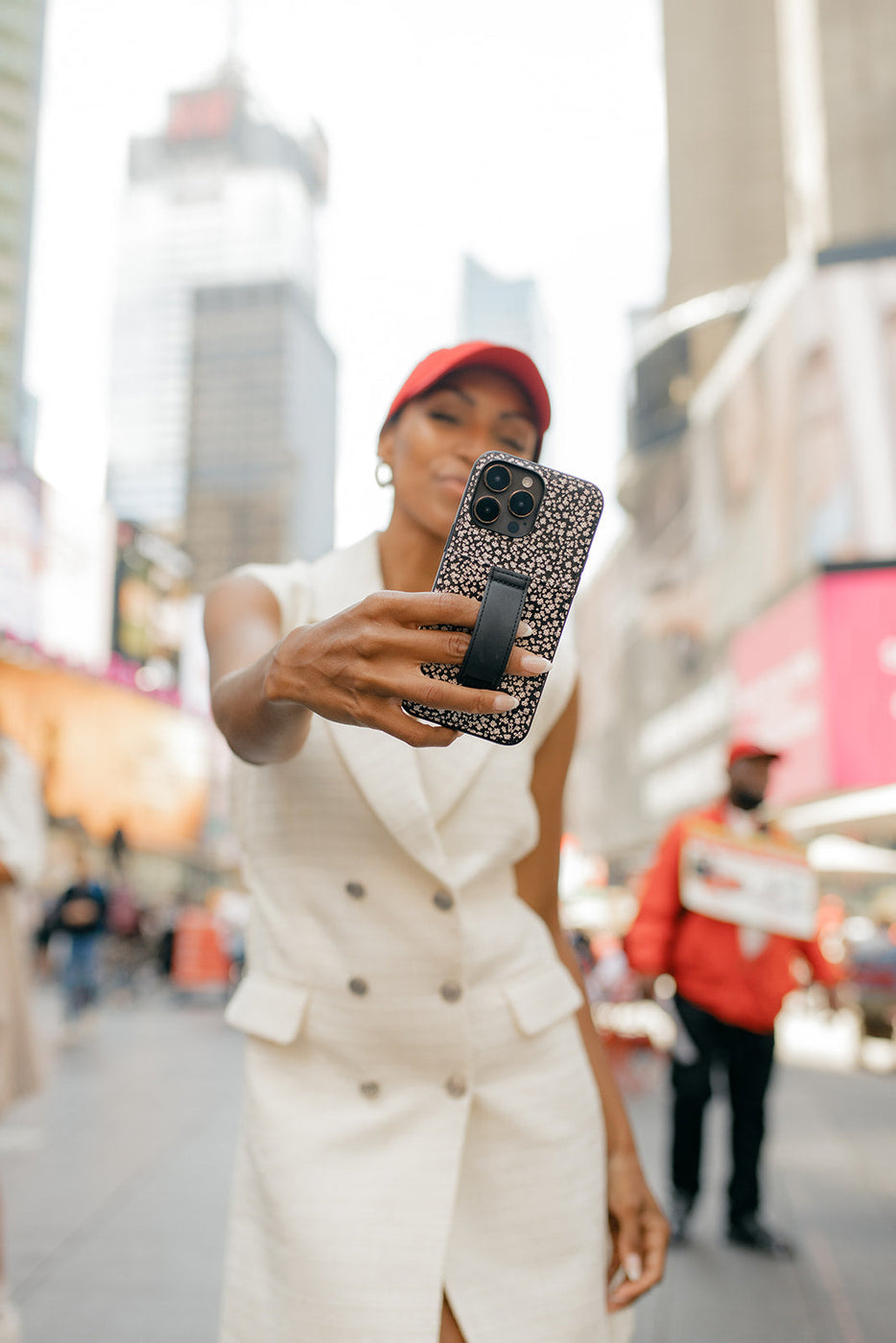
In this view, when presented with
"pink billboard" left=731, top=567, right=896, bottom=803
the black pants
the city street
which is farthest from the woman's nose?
"pink billboard" left=731, top=567, right=896, bottom=803

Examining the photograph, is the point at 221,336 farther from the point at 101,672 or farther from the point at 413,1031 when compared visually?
the point at 413,1031

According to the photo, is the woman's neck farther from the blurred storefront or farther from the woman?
the blurred storefront

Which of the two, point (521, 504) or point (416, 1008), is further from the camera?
point (416, 1008)

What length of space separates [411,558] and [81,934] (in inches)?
459

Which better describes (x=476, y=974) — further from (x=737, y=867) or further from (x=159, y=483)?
(x=159, y=483)

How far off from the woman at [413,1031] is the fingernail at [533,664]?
1.18ft

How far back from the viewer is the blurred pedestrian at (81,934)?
12.0 metres

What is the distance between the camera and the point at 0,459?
1393 inches

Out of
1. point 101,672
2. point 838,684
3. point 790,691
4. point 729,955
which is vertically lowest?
point 729,955

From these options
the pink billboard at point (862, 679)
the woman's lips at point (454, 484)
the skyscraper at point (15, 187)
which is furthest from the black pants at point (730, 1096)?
the skyscraper at point (15, 187)

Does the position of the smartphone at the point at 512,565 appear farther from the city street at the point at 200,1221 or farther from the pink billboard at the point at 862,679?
the pink billboard at the point at 862,679

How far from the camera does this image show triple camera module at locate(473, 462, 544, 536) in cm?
99

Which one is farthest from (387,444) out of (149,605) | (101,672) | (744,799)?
(149,605)

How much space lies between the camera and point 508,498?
39.2 inches
